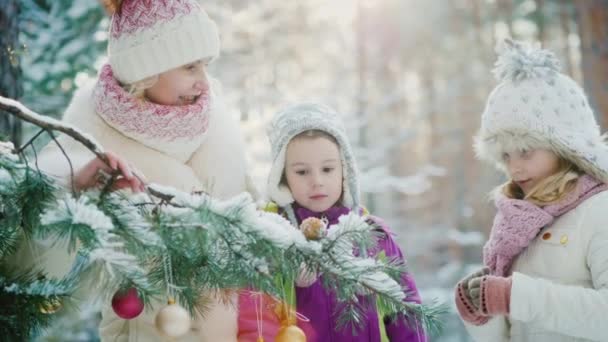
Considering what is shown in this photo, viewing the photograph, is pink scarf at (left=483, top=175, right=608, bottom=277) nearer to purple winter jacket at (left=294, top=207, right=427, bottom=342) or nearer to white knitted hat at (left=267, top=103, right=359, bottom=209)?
purple winter jacket at (left=294, top=207, right=427, bottom=342)

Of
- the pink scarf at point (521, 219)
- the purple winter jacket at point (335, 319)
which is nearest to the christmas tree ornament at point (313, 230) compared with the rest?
the purple winter jacket at point (335, 319)

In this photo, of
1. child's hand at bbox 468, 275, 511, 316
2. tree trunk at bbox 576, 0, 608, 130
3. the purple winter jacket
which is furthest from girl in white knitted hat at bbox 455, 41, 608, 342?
tree trunk at bbox 576, 0, 608, 130

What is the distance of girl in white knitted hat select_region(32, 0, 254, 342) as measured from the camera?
2828mm

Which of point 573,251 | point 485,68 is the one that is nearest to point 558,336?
point 573,251

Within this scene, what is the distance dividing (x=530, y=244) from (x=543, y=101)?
2.09ft

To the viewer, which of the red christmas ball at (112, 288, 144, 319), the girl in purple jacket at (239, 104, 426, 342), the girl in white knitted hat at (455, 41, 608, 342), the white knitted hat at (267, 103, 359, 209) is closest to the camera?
the red christmas ball at (112, 288, 144, 319)

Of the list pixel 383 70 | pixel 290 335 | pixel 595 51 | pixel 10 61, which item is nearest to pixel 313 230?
pixel 290 335

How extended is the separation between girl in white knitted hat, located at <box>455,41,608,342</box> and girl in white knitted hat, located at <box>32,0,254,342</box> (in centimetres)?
117

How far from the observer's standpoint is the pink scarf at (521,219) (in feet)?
9.70

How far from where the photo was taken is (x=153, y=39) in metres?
2.89

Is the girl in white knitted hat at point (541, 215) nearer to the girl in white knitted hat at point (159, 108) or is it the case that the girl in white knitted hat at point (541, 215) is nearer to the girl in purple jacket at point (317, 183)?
the girl in purple jacket at point (317, 183)

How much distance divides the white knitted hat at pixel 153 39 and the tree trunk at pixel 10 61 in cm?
74

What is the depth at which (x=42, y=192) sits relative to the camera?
1.80 metres

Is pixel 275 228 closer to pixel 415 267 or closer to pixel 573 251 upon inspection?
pixel 573 251
